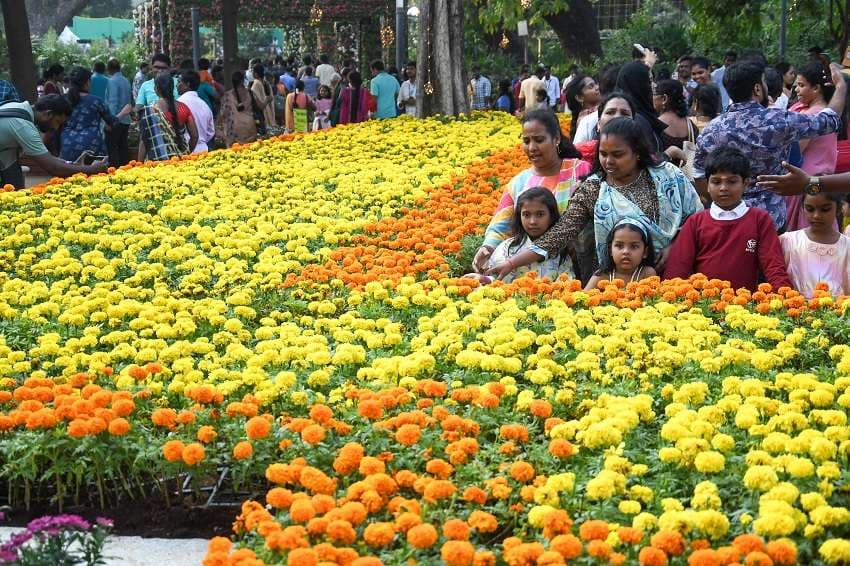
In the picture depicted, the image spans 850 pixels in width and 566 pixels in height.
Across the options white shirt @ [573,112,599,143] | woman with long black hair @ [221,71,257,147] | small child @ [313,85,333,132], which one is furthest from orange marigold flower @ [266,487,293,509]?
small child @ [313,85,333,132]

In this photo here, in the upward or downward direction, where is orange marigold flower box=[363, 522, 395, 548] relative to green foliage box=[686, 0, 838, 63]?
downward

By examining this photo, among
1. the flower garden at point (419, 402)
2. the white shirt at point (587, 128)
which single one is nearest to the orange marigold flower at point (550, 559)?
the flower garden at point (419, 402)

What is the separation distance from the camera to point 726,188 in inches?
262

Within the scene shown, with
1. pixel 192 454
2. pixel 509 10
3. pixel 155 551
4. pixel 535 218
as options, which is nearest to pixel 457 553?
pixel 192 454

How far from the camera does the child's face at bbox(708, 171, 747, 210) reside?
665 centimetres

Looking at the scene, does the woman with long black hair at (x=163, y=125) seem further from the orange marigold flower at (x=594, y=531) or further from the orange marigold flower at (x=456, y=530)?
the orange marigold flower at (x=594, y=531)

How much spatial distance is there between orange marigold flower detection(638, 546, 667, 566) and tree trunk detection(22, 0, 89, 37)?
52.8m

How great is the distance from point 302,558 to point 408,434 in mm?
926

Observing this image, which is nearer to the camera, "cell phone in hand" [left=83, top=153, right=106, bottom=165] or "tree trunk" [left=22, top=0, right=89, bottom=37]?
"cell phone in hand" [left=83, top=153, right=106, bottom=165]

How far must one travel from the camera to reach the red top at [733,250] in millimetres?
6609

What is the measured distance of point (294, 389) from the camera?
510cm

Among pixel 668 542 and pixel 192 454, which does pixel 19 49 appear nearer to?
pixel 192 454

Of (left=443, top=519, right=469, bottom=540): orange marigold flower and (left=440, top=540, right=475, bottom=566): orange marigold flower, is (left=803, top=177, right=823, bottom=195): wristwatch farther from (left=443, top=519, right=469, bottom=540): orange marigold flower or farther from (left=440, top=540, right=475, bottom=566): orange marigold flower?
(left=440, top=540, right=475, bottom=566): orange marigold flower

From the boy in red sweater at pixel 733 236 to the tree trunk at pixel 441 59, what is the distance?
10.5 m
